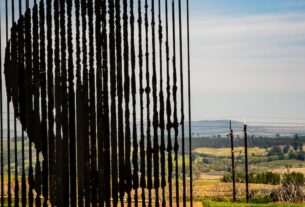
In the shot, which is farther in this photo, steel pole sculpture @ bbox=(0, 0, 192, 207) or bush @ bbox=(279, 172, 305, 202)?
bush @ bbox=(279, 172, 305, 202)

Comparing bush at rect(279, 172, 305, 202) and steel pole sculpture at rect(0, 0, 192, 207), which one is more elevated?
steel pole sculpture at rect(0, 0, 192, 207)

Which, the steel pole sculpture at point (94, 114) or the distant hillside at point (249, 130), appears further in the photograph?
the distant hillside at point (249, 130)

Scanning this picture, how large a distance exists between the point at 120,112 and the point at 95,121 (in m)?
0.33

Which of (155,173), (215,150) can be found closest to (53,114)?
(155,173)

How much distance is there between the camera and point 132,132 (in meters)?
6.34

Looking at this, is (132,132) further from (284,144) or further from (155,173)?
(284,144)

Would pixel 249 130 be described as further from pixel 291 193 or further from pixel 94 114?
pixel 94 114

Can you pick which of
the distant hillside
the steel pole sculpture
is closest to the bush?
the distant hillside

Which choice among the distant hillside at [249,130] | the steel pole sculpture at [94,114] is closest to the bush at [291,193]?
the distant hillside at [249,130]

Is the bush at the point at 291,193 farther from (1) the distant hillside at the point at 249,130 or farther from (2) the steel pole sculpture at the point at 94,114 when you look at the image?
(2) the steel pole sculpture at the point at 94,114

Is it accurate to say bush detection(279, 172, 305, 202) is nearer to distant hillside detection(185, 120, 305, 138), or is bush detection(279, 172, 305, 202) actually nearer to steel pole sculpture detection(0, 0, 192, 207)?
distant hillside detection(185, 120, 305, 138)

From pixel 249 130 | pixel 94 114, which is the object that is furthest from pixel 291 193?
pixel 94 114

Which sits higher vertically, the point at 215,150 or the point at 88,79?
the point at 88,79

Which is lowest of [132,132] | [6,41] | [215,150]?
[215,150]
